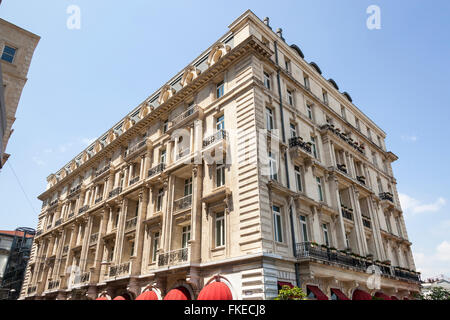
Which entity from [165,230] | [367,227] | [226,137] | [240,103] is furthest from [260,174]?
[367,227]

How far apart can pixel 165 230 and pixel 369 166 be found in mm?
22339

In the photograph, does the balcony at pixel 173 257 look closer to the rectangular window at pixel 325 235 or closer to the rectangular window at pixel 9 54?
the rectangular window at pixel 325 235

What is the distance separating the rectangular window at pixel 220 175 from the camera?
19766mm

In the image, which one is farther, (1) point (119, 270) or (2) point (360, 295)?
(1) point (119, 270)

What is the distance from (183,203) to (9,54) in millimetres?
18266

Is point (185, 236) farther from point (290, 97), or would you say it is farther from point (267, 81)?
point (290, 97)

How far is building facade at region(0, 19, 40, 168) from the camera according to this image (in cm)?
2234

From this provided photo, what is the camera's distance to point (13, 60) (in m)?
23.8

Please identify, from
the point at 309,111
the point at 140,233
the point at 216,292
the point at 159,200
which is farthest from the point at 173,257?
the point at 309,111

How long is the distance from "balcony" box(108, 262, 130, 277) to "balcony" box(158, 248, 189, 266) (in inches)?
187

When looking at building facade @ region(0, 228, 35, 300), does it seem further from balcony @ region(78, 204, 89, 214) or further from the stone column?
the stone column

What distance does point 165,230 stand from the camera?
21.2 meters

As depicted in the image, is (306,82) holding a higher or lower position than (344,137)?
higher

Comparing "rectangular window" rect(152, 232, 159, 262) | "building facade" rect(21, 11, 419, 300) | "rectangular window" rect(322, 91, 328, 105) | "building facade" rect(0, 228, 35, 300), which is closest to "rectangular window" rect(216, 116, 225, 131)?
"building facade" rect(21, 11, 419, 300)
